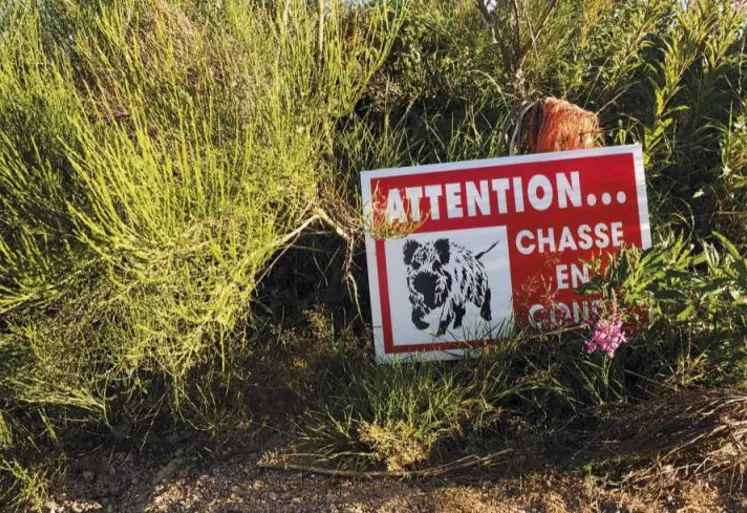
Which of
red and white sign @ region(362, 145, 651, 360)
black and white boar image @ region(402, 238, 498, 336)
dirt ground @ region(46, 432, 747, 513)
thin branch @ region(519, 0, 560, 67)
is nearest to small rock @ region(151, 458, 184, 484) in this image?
dirt ground @ region(46, 432, 747, 513)

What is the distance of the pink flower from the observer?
106 inches

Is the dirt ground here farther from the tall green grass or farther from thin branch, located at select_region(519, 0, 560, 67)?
thin branch, located at select_region(519, 0, 560, 67)

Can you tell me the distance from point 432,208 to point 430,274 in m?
0.31

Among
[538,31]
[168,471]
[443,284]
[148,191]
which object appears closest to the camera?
[148,191]

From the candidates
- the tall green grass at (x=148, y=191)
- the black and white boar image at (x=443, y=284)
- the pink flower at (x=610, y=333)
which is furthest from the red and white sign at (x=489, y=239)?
the tall green grass at (x=148, y=191)

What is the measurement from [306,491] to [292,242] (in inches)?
45.7

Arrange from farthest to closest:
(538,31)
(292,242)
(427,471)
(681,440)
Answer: (538,31) → (292,242) → (427,471) → (681,440)

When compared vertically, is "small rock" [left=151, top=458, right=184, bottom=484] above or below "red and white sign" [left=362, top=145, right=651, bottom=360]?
below

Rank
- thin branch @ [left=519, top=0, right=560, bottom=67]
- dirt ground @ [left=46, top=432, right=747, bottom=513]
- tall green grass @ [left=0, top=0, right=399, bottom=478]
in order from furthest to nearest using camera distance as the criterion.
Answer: thin branch @ [left=519, top=0, right=560, bottom=67]
dirt ground @ [left=46, top=432, right=747, bottom=513]
tall green grass @ [left=0, top=0, right=399, bottom=478]

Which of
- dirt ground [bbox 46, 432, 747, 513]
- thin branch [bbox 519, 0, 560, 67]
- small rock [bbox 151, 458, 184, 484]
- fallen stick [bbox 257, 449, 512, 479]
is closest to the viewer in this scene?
dirt ground [bbox 46, 432, 747, 513]

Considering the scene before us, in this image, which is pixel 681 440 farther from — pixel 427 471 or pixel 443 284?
pixel 443 284

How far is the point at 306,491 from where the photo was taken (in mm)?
2822

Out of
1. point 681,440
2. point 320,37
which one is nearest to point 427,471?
point 681,440

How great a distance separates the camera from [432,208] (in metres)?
3.19
